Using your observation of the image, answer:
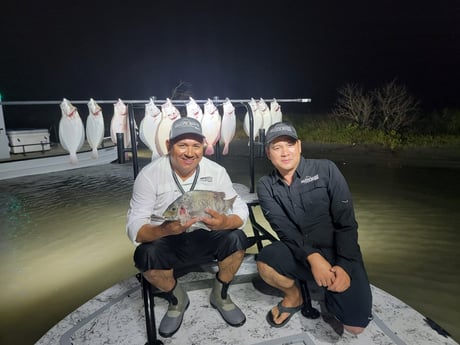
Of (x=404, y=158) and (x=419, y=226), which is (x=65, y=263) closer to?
(x=419, y=226)

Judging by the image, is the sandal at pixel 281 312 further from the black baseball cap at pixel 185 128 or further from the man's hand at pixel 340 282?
the black baseball cap at pixel 185 128

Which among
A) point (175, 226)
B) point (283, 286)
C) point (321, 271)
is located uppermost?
point (175, 226)

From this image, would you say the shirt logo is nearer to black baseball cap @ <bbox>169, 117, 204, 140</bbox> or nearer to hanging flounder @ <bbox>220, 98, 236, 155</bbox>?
black baseball cap @ <bbox>169, 117, 204, 140</bbox>

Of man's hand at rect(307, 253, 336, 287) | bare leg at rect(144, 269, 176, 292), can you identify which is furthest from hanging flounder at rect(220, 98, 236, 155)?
man's hand at rect(307, 253, 336, 287)

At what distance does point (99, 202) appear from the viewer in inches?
284

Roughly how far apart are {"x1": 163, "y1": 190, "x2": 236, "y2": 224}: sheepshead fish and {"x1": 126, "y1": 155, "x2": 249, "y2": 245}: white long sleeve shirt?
0.28 meters

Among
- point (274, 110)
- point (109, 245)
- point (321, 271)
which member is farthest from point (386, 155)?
point (321, 271)

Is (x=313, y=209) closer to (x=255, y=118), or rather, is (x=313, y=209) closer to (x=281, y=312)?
(x=281, y=312)

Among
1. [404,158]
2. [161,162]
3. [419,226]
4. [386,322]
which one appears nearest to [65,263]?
[161,162]

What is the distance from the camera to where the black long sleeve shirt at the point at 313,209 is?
7.73 feet

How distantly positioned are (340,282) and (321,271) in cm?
13

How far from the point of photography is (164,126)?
139 inches

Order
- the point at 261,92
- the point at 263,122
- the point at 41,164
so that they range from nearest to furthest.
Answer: the point at 263,122
the point at 41,164
the point at 261,92

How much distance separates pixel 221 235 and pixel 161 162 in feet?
2.31
